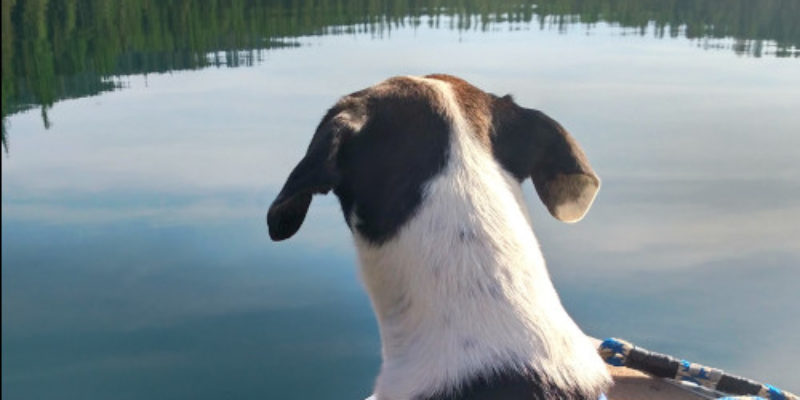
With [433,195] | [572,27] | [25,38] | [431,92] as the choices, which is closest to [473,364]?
[433,195]

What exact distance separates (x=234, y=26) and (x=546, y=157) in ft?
61.3

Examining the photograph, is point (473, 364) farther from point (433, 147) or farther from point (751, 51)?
point (751, 51)

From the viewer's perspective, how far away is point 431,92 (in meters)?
2.69

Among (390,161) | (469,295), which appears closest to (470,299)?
(469,295)

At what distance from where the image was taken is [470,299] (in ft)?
7.77

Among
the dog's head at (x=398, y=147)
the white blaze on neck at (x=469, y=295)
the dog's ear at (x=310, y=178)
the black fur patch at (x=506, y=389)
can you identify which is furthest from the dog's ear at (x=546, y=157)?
the black fur patch at (x=506, y=389)

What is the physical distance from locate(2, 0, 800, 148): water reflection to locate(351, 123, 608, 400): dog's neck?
982cm

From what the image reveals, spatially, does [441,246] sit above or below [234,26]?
below

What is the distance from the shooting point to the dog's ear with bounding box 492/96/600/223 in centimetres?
279

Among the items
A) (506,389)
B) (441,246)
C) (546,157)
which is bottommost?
(506,389)

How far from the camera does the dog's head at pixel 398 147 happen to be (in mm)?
2469

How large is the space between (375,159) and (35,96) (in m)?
11.9

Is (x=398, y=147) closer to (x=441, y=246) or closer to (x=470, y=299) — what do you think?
(x=441, y=246)

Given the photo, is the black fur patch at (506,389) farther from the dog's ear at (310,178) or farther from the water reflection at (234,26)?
the water reflection at (234,26)
